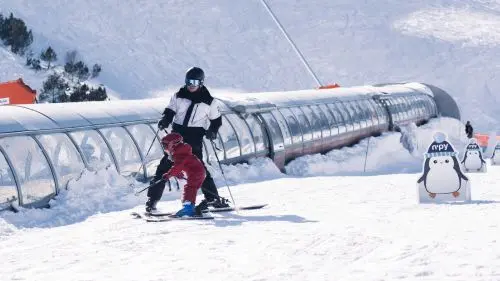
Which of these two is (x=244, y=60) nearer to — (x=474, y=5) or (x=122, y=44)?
(x=122, y=44)

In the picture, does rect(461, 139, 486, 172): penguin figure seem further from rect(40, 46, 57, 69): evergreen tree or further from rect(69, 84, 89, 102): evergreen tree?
rect(40, 46, 57, 69): evergreen tree

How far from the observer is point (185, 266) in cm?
837

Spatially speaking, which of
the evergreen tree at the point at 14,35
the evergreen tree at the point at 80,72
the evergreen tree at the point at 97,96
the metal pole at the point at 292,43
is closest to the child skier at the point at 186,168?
the evergreen tree at the point at 97,96

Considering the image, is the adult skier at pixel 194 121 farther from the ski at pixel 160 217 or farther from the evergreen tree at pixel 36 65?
the evergreen tree at pixel 36 65

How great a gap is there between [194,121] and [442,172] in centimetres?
342

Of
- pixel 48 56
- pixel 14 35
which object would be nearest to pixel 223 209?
pixel 48 56

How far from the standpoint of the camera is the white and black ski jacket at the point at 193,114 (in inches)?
510

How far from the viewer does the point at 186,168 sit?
1209cm

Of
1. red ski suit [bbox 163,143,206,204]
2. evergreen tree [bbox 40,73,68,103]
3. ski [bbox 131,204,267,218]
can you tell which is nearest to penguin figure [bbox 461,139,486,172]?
ski [bbox 131,204,267,218]

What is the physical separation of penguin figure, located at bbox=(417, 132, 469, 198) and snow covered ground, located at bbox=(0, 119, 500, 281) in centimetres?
43

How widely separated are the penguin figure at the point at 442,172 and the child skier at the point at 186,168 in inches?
127

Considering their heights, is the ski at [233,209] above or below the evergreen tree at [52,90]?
below

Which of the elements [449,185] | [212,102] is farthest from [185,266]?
[449,185]

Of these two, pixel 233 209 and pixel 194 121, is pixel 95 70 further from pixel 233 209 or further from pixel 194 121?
pixel 233 209
